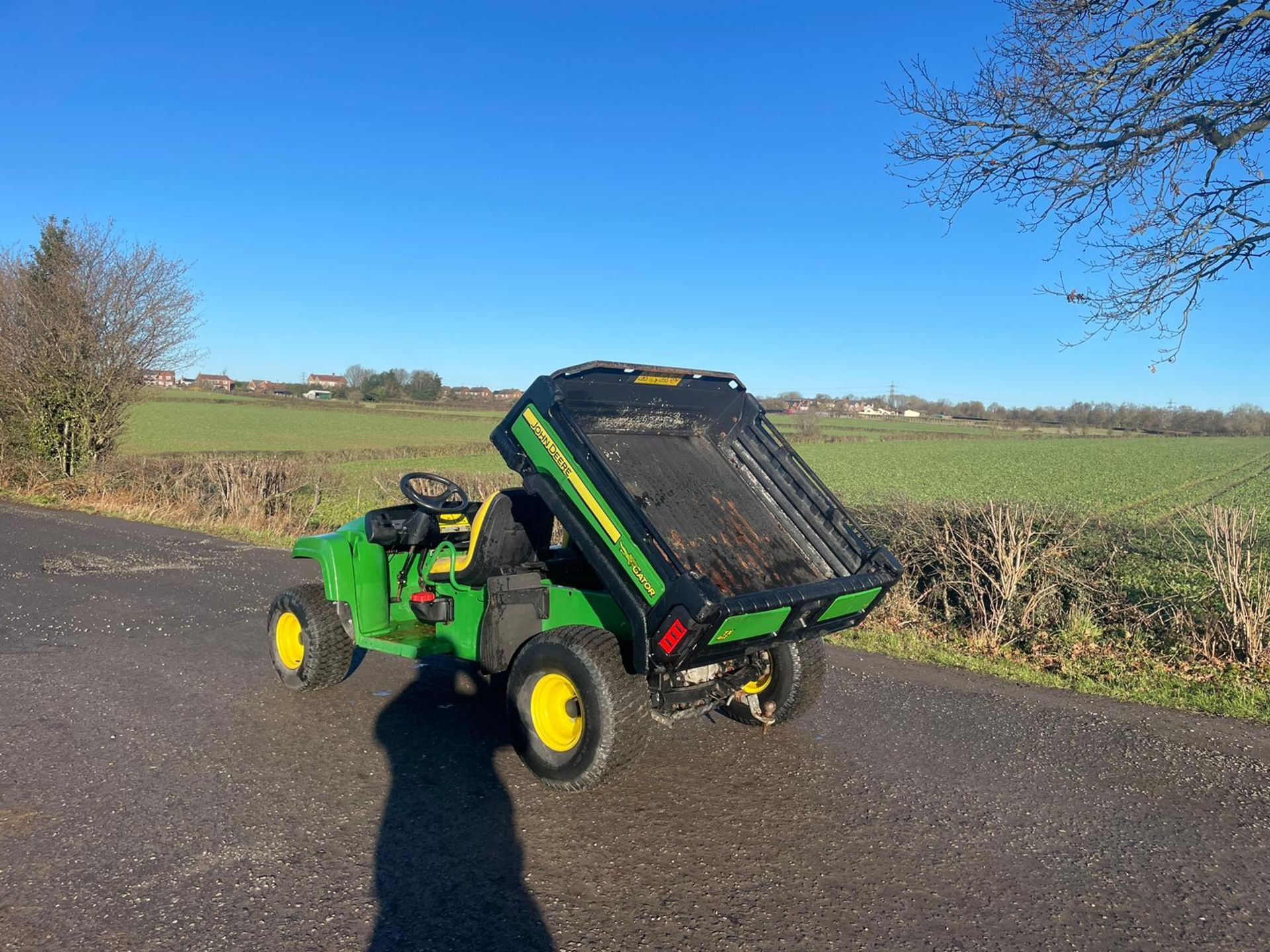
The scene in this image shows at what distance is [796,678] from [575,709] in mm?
1475

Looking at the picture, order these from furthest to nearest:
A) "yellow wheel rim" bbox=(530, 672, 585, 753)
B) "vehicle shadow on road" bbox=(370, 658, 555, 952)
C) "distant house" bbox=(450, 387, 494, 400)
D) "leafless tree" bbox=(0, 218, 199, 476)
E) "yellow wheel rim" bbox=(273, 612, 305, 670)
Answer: "distant house" bbox=(450, 387, 494, 400) < "leafless tree" bbox=(0, 218, 199, 476) < "yellow wheel rim" bbox=(273, 612, 305, 670) < "yellow wheel rim" bbox=(530, 672, 585, 753) < "vehicle shadow on road" bbox=(370, 658, 555, 952)

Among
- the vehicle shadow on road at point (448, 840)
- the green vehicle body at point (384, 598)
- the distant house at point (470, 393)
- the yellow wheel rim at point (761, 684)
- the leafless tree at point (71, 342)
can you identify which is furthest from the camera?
the distant house at point (470, 393)

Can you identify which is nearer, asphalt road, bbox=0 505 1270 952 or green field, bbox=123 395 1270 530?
asphalt road, bbox=0 505 1270 952

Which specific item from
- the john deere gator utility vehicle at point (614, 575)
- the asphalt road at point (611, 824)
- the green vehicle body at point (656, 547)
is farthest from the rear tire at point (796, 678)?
the green vehicle body at point (656, 547)

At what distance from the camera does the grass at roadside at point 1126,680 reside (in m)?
6.09

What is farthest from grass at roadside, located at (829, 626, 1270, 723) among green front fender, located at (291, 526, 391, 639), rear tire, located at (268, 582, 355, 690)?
rear tire, located at (268, 582, 355, 690)

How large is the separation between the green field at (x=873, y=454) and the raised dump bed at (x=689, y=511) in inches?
197

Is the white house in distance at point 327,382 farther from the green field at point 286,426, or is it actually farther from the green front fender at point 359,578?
the green front fender at point 359,578

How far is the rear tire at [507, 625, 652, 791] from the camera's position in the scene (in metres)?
4.20

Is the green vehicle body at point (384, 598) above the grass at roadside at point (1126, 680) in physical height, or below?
above

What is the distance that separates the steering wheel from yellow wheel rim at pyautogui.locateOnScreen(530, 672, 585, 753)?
1.53 meters

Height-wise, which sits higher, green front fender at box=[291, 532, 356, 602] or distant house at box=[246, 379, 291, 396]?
distant house at box=[246, 379, 291, 396]

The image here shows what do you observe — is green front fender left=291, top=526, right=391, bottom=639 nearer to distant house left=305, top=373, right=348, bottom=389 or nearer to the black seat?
the black seat

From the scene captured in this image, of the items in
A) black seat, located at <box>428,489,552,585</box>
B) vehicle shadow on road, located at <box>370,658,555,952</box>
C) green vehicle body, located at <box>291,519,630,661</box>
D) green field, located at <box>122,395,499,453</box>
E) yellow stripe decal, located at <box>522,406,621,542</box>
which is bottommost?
vehicle shadow on road, located at <box>370,658,555,952</box>
